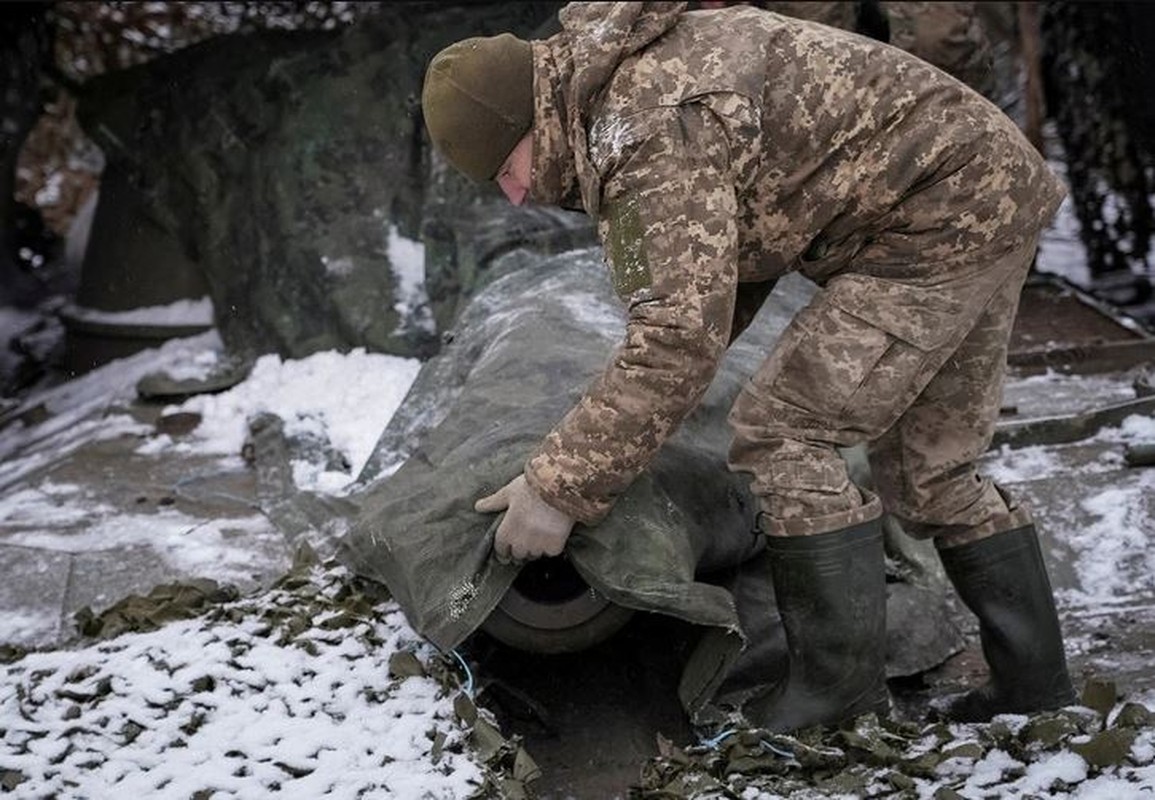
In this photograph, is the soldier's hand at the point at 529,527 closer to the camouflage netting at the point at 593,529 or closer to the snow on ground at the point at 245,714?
the camouflage netting at the point at 593,529

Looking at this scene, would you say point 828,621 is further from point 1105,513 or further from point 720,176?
point 1105,513

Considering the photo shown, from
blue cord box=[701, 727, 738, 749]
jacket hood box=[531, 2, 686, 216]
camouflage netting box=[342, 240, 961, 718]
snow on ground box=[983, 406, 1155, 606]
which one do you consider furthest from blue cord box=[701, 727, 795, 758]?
snow on ground box=[983, 406, 1155, 606]

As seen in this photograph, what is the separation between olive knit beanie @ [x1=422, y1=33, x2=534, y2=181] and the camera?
2.99 metres

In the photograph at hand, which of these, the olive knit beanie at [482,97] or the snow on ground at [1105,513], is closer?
the olive knit beanie at [482,97]

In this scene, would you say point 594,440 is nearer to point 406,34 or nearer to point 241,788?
point 241,788

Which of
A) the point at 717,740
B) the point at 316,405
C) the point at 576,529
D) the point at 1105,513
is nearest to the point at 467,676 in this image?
the point at 576,529

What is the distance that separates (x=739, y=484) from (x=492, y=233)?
224 centimetres

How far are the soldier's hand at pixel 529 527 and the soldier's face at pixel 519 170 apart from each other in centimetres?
53

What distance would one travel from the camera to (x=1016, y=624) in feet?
11.0

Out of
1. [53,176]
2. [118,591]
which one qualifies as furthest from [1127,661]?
[53,176]

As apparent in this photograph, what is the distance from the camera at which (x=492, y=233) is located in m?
5.59

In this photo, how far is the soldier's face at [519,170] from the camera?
3.06m

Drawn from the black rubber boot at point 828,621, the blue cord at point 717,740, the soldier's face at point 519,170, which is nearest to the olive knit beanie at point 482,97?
the soldier's face at point 519,170

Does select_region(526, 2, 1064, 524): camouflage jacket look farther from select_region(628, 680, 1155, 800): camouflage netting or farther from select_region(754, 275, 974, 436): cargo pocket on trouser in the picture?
select_region(628, 680, 1155, 800): camouflage netting
